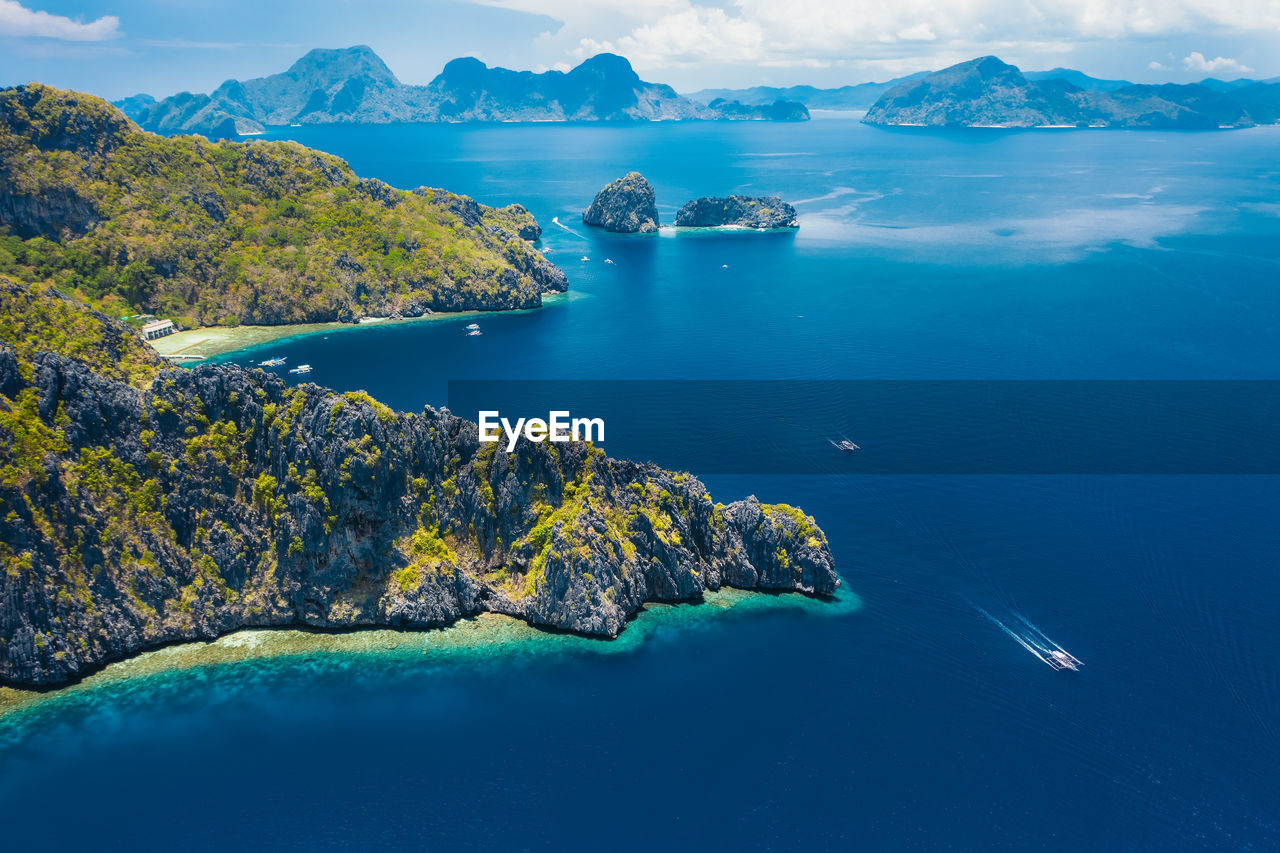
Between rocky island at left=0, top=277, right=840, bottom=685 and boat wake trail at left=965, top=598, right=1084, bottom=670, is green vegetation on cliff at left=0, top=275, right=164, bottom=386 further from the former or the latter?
boat wake trail at left=965, top=598, right=1084, bottom=670

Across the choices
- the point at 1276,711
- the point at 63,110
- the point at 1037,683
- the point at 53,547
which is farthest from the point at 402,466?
the point at 63,110

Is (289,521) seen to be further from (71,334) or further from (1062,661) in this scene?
(1062,661)

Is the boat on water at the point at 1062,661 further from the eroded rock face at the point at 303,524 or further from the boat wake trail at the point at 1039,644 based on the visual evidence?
the eroded rock face at the point at 303,524

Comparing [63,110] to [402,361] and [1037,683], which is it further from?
[1037,683]

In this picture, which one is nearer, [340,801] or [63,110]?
[340,801]

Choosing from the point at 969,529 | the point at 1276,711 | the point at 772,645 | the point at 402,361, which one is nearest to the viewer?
the point at 1276,711

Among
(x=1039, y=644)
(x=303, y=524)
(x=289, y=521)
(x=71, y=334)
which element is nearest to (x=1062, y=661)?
(x=1039, y=644)
